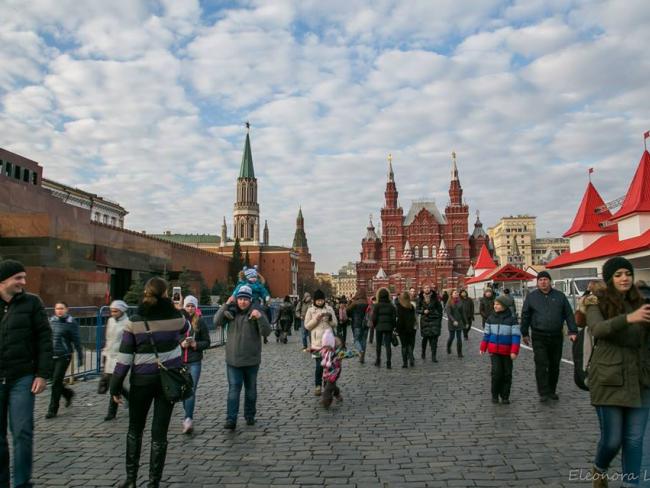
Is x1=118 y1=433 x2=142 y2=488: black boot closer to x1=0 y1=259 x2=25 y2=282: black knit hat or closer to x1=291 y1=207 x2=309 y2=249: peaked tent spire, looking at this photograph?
x1=0 y1=259 x2=25 y2=282: black knit hat

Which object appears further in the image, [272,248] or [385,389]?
[272,248]

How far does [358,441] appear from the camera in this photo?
595cm

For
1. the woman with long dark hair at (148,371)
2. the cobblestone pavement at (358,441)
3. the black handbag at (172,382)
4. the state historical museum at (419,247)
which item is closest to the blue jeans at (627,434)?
the cobblestone pavement at (358,441)

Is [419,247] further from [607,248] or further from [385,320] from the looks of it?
[385,320]

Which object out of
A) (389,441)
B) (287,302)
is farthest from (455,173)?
(389,441)

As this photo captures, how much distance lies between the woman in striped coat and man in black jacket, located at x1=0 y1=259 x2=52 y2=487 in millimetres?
5740

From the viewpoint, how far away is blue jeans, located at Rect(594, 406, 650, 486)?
12.9 ft

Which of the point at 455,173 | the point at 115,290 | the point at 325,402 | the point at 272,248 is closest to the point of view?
the point at 325,402

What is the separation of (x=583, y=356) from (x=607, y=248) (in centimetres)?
2615

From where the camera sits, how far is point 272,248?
5103 inches

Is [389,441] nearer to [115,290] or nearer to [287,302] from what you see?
[287,302]

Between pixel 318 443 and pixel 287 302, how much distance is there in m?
14.2

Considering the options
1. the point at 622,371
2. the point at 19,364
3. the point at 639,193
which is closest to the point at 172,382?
the point at 19,364

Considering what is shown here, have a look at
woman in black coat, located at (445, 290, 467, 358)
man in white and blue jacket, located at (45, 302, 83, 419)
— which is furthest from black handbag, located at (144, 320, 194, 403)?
woman in black coat, located at (445, 290, 467, 358)
